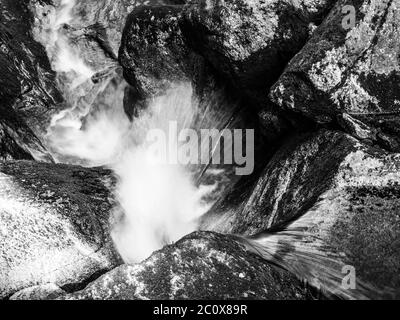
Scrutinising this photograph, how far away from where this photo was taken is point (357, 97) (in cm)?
810

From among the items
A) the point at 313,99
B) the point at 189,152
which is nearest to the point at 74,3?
the point at 189,152

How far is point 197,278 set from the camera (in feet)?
19.7

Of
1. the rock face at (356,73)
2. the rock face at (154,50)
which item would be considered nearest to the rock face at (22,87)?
the rock face at (154,50)

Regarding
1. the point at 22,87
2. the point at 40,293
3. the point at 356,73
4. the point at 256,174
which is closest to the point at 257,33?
the point at 356,73

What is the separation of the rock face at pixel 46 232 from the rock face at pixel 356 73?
4.01m

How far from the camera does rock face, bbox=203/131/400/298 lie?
6.25 m

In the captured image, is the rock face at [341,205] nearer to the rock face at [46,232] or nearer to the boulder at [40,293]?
the rock face at [46,232]

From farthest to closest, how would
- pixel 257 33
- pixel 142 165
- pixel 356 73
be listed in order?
pixel 142 165, pixel 257 33, pixel 356 73

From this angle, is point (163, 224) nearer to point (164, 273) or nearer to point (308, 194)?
point (308, 194)

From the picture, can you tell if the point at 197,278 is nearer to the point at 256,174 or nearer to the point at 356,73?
the point at 356,73

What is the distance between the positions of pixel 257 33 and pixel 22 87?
8.13 m

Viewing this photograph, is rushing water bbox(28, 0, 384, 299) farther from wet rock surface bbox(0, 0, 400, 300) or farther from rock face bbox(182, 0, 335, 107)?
rock face bbox(182, 0, 335, 107)
